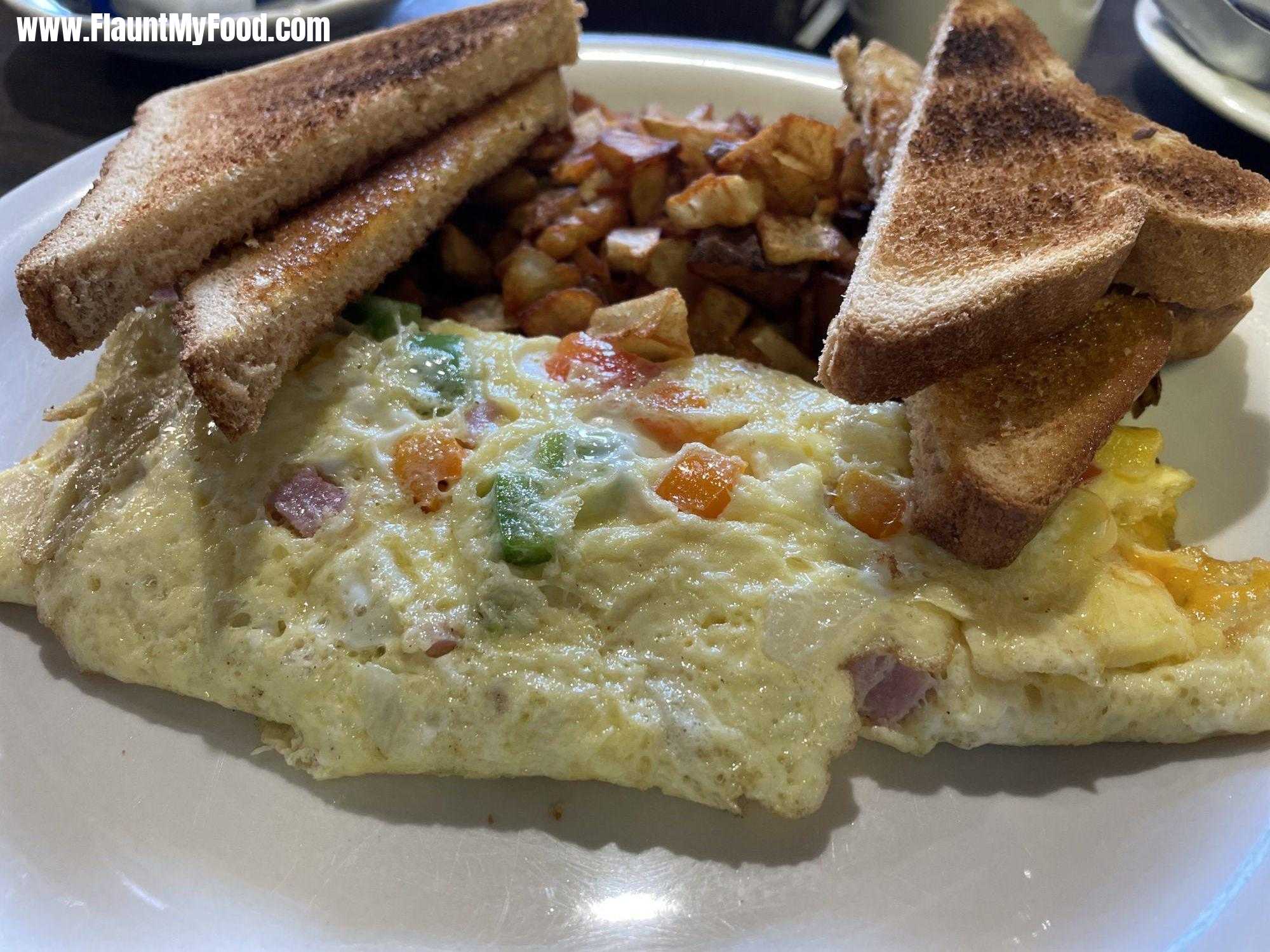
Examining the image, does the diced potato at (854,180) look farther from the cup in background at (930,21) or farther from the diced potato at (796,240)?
the cup in background at (930,21)

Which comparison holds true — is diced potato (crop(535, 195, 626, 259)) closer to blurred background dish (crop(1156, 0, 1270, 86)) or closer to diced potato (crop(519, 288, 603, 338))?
diced potato (crop(519, 288, 603, 338))

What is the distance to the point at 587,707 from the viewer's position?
157 centimetres

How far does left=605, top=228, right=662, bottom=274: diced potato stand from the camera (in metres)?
2.22

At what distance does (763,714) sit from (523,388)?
86cm

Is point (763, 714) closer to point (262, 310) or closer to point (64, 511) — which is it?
point (262, 310)

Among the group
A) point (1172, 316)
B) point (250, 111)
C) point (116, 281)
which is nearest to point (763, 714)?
point (1172, 316)

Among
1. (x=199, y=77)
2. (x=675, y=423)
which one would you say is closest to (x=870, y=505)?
(x=675, y=423)

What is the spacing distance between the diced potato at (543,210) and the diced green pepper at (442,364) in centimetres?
46

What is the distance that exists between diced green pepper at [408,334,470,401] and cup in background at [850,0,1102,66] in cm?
237

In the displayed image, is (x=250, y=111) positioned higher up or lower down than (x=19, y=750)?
higher up

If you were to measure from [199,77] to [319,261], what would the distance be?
230cm

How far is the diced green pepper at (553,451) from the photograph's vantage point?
1756 mm

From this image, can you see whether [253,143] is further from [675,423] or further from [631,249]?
[675,423]

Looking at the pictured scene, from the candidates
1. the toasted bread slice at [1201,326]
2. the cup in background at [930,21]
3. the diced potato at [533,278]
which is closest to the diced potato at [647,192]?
the diced potato at [533,278]
